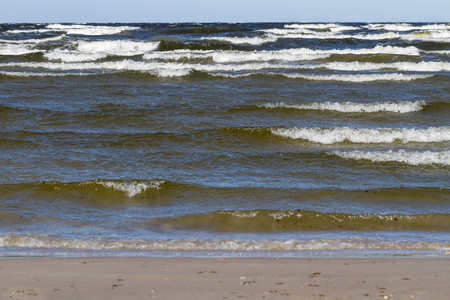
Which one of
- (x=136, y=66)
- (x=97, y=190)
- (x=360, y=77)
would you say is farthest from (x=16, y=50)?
(x=97, y=190)

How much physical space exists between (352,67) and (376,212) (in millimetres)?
14496

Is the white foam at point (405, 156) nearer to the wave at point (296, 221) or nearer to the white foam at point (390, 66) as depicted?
the wave at point (296, 221)

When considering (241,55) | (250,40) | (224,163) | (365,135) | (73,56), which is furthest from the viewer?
(250,40)

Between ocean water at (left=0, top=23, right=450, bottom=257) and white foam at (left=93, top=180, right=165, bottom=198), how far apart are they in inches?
1.0

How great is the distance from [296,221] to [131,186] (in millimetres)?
2368

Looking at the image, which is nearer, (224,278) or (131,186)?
(224,278)

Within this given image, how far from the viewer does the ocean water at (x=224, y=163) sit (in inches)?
241

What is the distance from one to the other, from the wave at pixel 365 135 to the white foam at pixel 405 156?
1.11 m

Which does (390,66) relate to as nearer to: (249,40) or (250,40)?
(250,40)

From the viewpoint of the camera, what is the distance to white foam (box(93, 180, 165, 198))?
769 cm

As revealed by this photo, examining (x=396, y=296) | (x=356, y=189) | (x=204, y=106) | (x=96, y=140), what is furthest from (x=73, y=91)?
(x=396, y=296)

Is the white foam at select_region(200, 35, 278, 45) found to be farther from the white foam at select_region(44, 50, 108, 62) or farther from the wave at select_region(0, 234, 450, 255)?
the wave at select_region(0, 234, 450, 255)

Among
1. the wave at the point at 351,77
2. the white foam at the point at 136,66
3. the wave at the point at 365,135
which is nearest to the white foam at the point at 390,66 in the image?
the white foam at the point at 136,66

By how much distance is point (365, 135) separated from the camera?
1071cm
